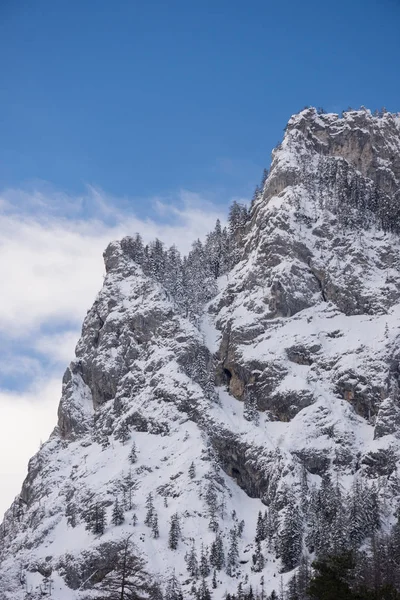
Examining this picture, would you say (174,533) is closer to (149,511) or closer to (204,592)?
(149,511)

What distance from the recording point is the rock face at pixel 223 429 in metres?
153

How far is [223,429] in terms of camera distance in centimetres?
17162

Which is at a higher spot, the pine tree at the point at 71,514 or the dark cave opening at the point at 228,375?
the dark cave opening at the point at 228,375

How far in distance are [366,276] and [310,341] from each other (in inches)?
942

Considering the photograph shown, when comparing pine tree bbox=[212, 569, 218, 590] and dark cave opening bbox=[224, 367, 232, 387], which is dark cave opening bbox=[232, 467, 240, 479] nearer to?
dark cave opening bbox=[224, 367, 232, 387]

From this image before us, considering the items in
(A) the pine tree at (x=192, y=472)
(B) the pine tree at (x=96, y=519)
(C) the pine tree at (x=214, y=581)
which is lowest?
(C) the pine tree at (x=214, y=581)

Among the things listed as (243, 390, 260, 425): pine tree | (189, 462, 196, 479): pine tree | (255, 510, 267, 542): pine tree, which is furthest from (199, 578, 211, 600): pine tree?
(243, 390, 260, 425): pine tree

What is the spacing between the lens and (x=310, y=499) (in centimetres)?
15125

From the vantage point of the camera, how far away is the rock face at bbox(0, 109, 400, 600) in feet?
501

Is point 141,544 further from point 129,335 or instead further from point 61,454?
point 129,335

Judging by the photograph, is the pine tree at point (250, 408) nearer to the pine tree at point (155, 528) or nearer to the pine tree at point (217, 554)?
the pine tree at point (155, 528)

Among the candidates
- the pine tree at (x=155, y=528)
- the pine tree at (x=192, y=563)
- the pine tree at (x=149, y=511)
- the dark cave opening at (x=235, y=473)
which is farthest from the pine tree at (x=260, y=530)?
the pine tree at (x=149, y=511)

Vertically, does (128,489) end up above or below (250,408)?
below

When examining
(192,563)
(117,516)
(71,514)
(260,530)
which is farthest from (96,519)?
(260,530)
